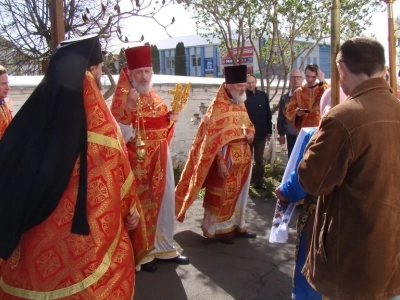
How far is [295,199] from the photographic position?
2.77 metres

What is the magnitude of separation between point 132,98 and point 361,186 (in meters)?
2.32

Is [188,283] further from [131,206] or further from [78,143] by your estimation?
[78,143]

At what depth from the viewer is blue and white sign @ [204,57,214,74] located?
121 ft

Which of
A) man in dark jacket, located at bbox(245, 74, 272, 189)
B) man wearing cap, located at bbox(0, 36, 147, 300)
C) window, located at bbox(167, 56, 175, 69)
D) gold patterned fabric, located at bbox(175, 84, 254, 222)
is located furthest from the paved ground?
window, located at bbox(167, 56, 175, 69)

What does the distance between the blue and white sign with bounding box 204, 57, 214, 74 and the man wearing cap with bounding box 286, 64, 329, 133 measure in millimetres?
29625

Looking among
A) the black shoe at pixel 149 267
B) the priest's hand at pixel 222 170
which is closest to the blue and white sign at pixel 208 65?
the priest's hand at pixel 222 170

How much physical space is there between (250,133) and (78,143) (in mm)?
3225

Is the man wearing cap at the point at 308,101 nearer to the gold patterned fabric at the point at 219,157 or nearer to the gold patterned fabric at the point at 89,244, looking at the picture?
the gold patterned fabric at the point at 219,157

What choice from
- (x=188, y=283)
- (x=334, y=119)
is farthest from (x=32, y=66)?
(x=334, y=119)

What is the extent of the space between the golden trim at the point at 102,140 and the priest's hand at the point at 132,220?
412 millimetres

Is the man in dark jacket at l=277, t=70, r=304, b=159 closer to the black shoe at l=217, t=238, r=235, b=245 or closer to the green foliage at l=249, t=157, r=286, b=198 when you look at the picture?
the green foliage at l=249, t=157, r=286, b=198

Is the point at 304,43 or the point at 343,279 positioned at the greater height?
the point at 304,43

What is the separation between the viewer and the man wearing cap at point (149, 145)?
4.21 meters

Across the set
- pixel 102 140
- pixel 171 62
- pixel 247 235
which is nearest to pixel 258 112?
pixel 247 235
